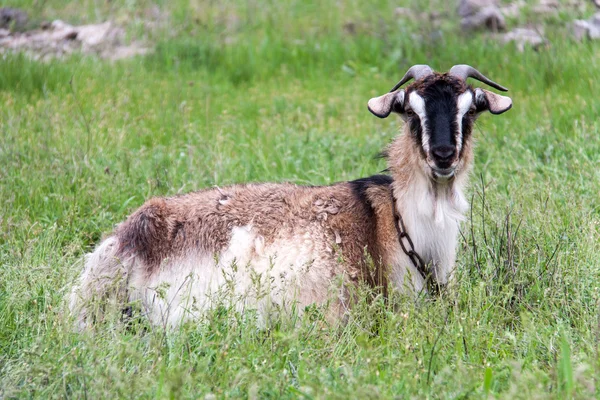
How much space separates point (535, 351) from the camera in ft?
14.0

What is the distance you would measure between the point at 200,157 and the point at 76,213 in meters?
1.37

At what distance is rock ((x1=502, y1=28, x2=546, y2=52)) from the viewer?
9.52 meters

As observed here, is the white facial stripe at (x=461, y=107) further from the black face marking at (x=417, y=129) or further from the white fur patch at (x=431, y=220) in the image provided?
the white fur patch at (x=431, y=220)

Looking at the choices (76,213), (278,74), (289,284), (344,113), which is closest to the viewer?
(289,284)

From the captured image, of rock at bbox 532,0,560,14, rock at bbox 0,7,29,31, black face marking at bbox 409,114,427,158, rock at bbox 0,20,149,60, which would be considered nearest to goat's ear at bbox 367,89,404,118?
black face marking at bbox 409,114,427,158

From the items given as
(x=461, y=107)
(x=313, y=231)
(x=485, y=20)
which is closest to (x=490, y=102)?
(x=461, y=107)

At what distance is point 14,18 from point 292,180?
21.6 feet

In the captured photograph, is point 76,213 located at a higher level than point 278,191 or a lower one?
lower

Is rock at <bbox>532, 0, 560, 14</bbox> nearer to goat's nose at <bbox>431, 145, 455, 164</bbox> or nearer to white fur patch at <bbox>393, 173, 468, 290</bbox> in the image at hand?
white fur patch at <bbox>393, 173, 468, 290</bbox>

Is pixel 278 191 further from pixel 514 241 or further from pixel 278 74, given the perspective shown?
pixel 278 74

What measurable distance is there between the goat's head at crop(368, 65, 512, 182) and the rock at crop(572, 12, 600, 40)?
16.0 ft

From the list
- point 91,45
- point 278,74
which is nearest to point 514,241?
point 278,74

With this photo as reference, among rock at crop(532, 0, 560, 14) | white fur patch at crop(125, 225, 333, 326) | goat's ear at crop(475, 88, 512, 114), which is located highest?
rock at crop(532, 0, 560, 14)

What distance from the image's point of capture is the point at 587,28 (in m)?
9.52
